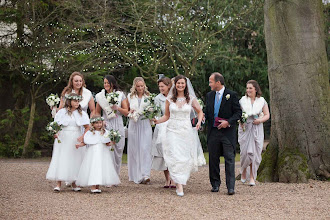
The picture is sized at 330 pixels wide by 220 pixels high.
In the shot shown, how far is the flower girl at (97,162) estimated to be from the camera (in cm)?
981

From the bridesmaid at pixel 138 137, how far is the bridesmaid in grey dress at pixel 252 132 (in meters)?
1.85

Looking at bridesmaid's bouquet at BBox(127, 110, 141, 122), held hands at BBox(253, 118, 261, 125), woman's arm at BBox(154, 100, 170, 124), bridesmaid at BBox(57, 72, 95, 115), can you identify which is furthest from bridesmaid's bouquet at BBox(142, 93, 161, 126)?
held hands at BBox(253, 118, 261, 125)

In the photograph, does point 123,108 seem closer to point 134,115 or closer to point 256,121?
point 134,115

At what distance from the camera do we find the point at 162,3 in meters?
19.8

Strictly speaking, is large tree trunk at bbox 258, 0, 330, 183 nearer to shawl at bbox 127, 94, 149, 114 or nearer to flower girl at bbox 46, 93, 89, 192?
shawl at bbox 127, 94, 149, 114

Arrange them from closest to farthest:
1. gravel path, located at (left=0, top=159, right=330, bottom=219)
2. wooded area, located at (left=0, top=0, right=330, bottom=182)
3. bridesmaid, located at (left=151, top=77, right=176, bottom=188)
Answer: gravel path, located at (left=0, top=159, right=330, bottom=219) → bridesmaid, located at (left=151, top=77, right=176, bottom=188) → wooded area, located at (left=0, top=0, right=330, bottom=182)

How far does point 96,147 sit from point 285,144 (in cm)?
394

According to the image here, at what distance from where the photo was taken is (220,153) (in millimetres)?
10086

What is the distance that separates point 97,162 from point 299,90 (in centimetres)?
437

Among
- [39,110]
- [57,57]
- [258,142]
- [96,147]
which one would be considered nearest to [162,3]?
[57,57]

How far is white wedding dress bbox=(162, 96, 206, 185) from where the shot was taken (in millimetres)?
9758

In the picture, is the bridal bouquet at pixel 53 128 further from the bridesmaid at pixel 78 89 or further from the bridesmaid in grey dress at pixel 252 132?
the bridesmaid in grey dress at pixel 252 132

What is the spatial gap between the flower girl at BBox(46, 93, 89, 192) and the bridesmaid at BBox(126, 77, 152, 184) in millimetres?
1408

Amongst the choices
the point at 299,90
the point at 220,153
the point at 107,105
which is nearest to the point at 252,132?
the point at 299,90
